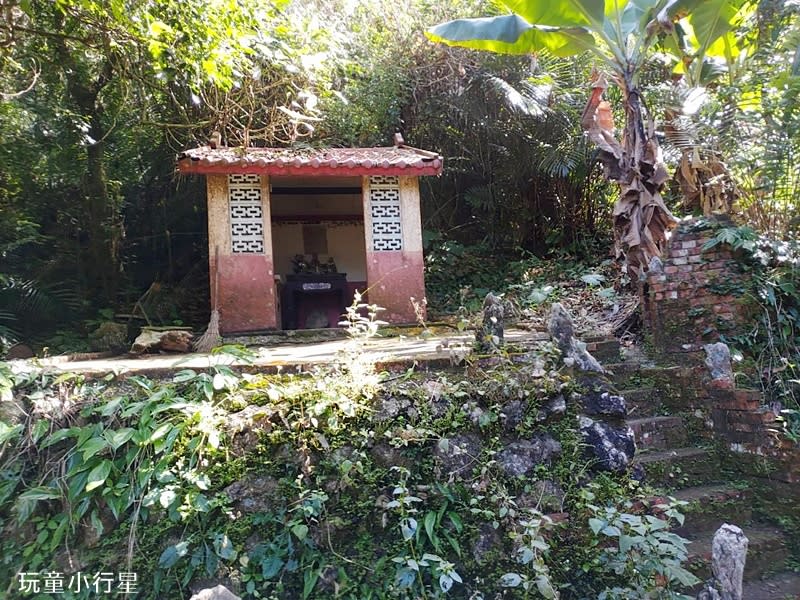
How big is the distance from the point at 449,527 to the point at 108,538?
6.53 feet

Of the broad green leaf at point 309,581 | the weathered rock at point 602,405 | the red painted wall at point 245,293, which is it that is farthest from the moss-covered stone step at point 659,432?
the red painted wall at point 245,293

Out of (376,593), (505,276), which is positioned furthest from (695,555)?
(505,276)

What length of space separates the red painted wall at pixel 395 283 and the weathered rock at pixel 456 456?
3474 millimetres

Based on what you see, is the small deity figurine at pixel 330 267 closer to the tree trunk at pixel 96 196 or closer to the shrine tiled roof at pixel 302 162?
the shrine tiled roof at pixel 302 162

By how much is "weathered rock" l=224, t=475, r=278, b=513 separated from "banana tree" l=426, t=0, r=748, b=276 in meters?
4.56

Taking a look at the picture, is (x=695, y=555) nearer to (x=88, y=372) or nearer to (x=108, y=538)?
(x=108, y=538)

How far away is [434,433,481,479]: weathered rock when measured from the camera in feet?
10.6

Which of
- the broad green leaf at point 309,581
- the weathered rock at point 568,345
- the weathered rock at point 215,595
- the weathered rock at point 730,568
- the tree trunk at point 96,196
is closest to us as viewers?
the weathered rock at point 215,595

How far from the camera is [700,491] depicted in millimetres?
3840

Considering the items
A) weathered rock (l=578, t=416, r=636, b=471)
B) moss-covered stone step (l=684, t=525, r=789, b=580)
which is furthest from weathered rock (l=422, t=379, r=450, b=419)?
moss-covered stone step (l=684, t=525, r=789, b=580)

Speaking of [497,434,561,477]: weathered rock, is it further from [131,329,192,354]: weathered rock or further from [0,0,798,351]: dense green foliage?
[0,0,798,351]: dense green foliage

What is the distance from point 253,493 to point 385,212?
4436 millimetres

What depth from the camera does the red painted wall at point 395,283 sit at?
6.75 meters

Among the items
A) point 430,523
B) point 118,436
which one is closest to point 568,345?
point 430,523
